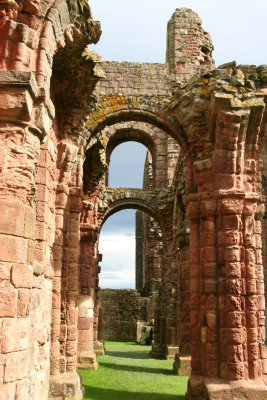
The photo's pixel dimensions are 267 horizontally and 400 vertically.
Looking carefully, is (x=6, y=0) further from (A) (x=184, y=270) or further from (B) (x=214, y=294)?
(A) (x=184, y=270)

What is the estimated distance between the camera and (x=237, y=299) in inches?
242

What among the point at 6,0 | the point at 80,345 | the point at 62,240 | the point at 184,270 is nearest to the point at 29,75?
the point at 6,0

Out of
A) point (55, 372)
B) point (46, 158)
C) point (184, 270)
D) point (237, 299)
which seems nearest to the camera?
point (46, 158)

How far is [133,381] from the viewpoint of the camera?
895 cm

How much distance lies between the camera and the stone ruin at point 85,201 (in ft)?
9.87

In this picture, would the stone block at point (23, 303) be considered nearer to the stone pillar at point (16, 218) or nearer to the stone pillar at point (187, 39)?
the stone pillar at point (16, 218)

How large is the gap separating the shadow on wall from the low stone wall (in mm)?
12678

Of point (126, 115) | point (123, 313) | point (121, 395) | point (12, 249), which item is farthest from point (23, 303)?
point (123, 313)

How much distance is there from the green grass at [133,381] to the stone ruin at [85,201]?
0.69m

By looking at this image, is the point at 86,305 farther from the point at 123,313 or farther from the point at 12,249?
the point at 123,313

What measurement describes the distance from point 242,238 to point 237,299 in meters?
0.83

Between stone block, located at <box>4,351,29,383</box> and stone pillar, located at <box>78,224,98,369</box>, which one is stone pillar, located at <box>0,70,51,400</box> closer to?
stone block, located at <box>4,351,29,383</box>

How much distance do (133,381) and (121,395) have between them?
4.64 ft

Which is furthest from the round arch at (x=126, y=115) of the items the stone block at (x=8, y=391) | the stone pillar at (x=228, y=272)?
the stone block at (x=8, y=391)
